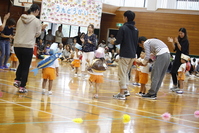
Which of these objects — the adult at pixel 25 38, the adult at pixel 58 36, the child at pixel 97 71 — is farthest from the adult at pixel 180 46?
the adult at pixel 58 36

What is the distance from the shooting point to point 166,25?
2206 cm

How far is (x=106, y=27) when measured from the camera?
24.8 m

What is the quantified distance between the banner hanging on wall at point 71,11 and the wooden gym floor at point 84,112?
36.3 feet

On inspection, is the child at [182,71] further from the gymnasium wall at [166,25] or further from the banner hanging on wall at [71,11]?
the gymnasium wall at [166,25]

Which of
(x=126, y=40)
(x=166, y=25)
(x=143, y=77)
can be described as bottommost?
(x=143, y=77)

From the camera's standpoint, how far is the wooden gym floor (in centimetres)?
441

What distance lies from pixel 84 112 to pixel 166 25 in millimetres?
17465

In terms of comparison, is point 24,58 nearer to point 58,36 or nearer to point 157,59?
point 157,59

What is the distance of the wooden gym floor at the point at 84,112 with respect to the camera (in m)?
4.41

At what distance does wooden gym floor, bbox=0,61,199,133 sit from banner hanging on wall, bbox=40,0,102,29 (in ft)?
36.3

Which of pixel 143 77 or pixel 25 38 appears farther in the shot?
pixel 143 77

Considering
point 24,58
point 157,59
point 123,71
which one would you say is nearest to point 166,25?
point 157,59

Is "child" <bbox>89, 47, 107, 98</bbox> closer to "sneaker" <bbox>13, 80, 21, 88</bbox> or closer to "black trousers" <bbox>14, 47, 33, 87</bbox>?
"black trousers" <bbox>14, 47, 33, 87</bbox>

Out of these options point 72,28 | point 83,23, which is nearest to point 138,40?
point 83,23
